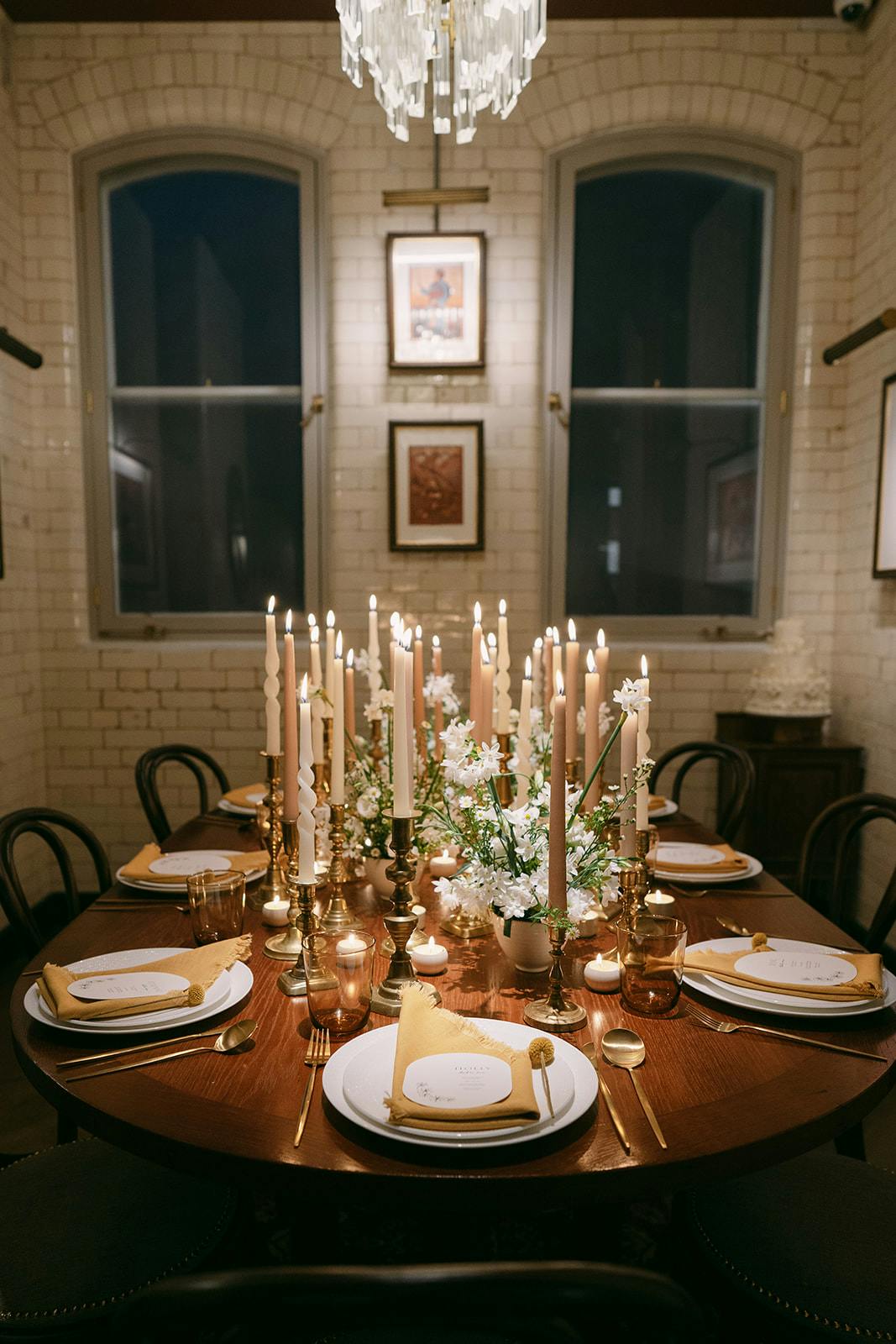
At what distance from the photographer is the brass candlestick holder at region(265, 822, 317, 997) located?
1.29 metres

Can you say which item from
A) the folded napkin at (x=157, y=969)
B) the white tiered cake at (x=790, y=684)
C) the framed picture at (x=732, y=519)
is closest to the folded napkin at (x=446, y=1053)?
the folded napkin at (x=157, y=969)

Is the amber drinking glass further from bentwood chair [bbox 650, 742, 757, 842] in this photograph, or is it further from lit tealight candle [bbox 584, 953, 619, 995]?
bentwood chair [bbox 650, 742, 757, 842]

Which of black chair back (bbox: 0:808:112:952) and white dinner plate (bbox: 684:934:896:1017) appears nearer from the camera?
white dinner plate (bbox: 684:934:896:1017)

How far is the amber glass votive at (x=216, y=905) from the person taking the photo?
1535 millimetres

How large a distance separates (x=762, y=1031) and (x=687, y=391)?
3.23 meters

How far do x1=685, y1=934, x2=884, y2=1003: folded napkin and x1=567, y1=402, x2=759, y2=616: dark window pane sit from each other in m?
2.63

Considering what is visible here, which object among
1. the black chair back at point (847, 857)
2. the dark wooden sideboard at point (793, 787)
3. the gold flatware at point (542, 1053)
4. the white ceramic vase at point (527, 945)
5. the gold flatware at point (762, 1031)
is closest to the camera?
the gold flatware at point (542, 1053)

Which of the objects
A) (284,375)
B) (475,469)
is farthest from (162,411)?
(475,469)

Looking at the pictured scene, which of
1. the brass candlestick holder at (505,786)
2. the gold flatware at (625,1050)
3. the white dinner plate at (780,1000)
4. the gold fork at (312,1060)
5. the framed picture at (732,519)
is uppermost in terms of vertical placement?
the framed picture at (732,519)

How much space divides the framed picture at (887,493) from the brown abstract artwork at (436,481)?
166 cm

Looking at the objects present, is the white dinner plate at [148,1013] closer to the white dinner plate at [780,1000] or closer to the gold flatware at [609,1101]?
the gold flatware at [609,1101]

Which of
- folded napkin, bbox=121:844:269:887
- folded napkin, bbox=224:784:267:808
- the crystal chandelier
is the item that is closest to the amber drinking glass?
folded napkin, bbox=121:844:269:887

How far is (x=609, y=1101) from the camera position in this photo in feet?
3.47

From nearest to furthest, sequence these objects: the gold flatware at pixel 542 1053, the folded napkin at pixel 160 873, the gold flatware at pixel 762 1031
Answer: the gold flatware at pixel 542 1053 < the gold flatware at pixel 762 1031 < the folded napkin at pixel 160 873
